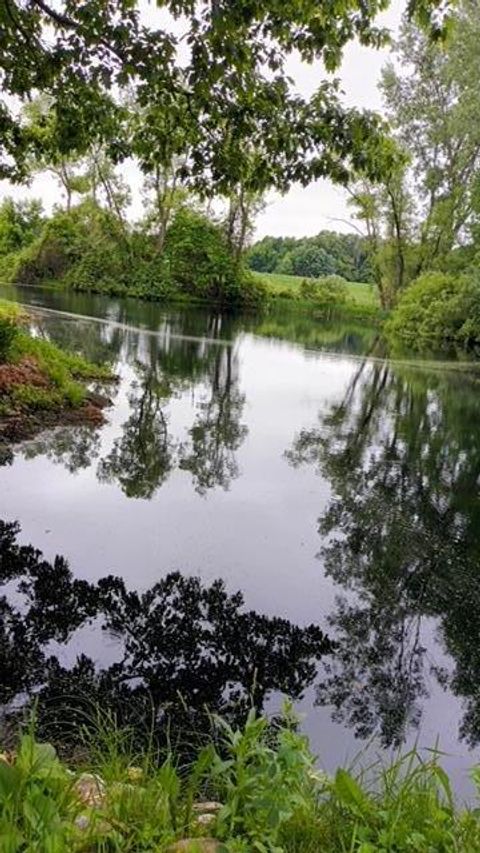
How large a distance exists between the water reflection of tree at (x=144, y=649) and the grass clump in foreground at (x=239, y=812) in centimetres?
73

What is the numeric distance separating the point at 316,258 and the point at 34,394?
7763cm

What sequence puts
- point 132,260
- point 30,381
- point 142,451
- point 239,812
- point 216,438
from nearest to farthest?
point 239,812
point 142,451
point 216,438
point 30,381
point 132,260

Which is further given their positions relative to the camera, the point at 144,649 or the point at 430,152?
the point at 430,152

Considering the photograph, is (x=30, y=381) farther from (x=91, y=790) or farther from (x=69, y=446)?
(x=91, y=790)

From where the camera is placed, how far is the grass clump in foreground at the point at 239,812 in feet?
5.92

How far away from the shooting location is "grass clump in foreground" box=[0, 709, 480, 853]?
1.80 metres

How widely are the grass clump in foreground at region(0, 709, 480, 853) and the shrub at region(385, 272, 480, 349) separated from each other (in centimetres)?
2498

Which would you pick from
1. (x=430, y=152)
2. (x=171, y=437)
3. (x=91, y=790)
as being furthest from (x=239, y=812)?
(x=430, y=152)

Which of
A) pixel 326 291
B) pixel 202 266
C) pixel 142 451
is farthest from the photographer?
pixel 326 291

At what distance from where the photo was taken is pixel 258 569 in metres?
4.87

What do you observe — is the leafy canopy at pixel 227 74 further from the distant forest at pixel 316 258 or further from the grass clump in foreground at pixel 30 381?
the distant forest at pixel 316 258

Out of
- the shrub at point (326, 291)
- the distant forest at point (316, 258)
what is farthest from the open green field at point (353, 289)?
the distant forest at point (316, 258)

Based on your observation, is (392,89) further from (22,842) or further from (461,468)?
(22,842)

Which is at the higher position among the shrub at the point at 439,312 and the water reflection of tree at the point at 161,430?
the shrub at the point at 439,312
